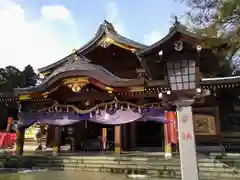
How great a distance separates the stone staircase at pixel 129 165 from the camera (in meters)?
10.0

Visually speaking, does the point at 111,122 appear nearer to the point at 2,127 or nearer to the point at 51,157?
the point at 51,157

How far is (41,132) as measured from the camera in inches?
779

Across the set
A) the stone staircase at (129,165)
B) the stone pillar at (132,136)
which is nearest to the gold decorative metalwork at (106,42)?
the stone pillar at (132,136)

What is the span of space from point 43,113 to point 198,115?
28.1 feet

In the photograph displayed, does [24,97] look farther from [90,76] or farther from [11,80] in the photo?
[11,80]

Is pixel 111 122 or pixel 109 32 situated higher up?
pixel 109 32

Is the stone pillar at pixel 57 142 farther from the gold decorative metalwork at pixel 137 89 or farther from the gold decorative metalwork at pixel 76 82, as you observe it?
the gold decorative metalwork at pixel 137 89

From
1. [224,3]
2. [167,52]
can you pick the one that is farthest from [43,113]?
[224,3]

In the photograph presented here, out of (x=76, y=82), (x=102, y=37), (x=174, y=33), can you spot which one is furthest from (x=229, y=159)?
(x=102, y=37)

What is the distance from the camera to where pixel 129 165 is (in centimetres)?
1119

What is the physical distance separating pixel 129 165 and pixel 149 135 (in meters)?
5.67

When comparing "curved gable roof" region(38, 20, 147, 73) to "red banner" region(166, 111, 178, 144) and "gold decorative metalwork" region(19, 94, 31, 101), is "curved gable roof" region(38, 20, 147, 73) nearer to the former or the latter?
"gold decorative metalwork" region(19, 94, 31, 101)

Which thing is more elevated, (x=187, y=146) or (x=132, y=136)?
(x=132, y=136)

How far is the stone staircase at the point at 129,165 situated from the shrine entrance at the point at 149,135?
4.55 m
